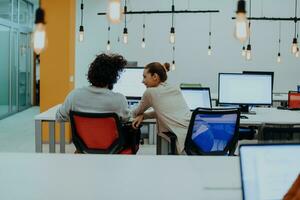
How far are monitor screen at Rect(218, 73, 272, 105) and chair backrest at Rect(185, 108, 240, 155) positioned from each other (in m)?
1.26

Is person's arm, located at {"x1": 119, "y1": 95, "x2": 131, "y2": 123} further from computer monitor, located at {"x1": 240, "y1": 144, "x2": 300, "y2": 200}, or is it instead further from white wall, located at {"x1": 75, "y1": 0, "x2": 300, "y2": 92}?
white wall, located at {"x1": 75, "y1": 0, "x2": 300, "y2": 92}

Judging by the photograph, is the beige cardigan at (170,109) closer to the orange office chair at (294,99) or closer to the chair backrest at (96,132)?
the chair backrest at (96,132)

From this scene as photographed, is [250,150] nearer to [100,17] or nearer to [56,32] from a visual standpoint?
[56,32]

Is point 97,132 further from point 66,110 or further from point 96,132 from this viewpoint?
point 66,110

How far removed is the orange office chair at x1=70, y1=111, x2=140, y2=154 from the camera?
3.29m

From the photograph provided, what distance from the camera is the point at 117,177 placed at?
1.72m

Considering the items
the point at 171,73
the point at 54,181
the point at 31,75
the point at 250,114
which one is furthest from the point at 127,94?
the point at 31,75

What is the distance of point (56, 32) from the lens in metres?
7.01

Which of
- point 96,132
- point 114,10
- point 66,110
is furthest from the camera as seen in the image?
point 66,110

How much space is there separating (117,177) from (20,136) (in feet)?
21.1

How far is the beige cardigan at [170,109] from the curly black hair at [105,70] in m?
0.32

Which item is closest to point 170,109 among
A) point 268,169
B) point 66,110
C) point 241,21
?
point 66,110

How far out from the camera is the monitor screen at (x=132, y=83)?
16.1 feet

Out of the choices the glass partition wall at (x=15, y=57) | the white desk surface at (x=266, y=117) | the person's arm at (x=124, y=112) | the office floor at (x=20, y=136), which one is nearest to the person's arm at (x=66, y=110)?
the person's arm at (x=124, y=112)
